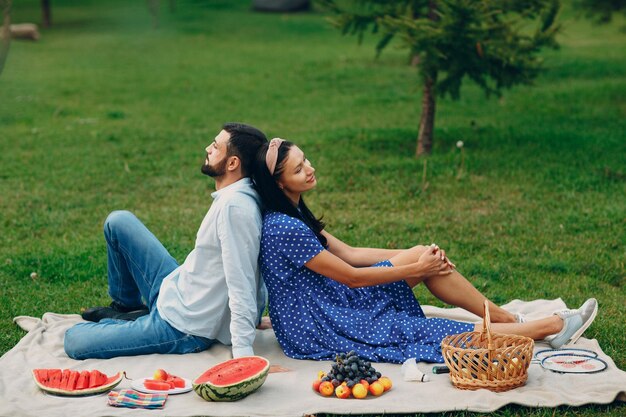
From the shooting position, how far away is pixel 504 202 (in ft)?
28.6

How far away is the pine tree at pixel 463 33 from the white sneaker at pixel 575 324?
176 inches

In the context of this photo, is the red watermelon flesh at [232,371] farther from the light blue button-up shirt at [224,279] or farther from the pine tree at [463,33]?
the pine tree at [463,33]

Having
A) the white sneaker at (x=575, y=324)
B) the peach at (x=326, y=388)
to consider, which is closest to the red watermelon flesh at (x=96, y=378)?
the peach at (x=326, y=388)

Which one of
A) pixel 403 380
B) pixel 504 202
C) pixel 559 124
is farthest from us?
pixel 559 124

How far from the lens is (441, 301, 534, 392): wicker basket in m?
4.49

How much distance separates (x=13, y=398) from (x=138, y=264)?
1135 millimetres

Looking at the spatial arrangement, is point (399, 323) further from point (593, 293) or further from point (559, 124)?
point (559, 124)

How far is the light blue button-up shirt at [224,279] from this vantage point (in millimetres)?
4828

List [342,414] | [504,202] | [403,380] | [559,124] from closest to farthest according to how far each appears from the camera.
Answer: [342,414]
[403,380]
[504,202]
[559,124]

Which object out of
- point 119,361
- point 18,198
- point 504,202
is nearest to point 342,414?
point 119,361

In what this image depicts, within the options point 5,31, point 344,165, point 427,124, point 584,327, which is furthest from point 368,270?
point 427,124

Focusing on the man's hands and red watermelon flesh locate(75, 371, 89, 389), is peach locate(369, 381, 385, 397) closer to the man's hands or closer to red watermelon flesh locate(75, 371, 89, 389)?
the man's hands

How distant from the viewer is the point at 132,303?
5656 millimetres

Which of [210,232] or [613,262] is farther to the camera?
[613,262]
